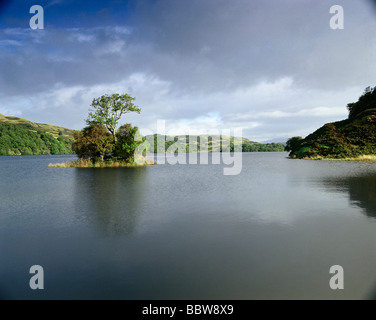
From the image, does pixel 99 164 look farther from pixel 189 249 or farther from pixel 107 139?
pixel 189 249

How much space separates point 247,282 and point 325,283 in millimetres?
2319

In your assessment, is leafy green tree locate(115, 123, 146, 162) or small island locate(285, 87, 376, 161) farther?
small island locate(285, 87, 376, 161)

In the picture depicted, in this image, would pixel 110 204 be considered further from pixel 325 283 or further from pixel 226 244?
pixel 325 283

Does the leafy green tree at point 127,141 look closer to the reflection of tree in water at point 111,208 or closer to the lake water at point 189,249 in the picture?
the reflection of tree in water at point 111,208

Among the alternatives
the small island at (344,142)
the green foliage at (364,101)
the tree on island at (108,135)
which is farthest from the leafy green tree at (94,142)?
the green foliage at (364,101)

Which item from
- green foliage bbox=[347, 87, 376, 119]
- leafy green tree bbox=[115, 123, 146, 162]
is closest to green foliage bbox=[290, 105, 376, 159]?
green foliage bbox=[347, 87, 376, 119]

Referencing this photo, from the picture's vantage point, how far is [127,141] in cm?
5284

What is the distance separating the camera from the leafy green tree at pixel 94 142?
5181 cm

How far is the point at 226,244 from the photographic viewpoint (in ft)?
30.7

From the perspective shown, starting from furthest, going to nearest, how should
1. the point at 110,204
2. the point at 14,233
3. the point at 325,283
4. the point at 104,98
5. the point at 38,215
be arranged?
the point at 104,98
the point at 110,204
the point at 38,215
the point at 14,233
the point at 325,283

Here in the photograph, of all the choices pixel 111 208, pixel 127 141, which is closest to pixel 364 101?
pixel 127 141

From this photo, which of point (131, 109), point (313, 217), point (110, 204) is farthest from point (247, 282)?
point (131, 109)

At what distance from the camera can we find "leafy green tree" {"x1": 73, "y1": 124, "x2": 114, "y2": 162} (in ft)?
170

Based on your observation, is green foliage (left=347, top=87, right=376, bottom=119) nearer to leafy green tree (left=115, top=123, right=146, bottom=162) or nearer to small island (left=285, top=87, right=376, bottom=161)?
small island (left=285, top=87, right=376, bottom=161)
